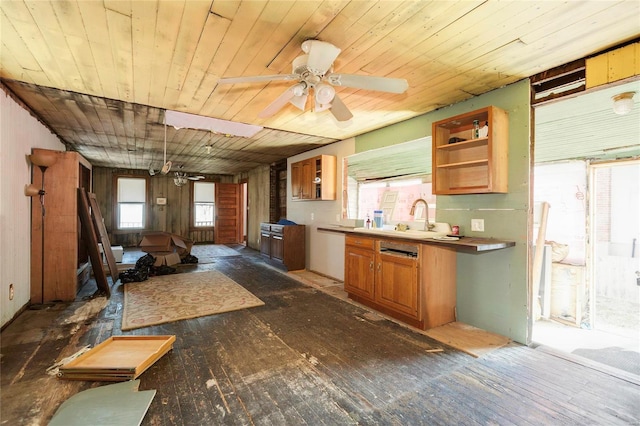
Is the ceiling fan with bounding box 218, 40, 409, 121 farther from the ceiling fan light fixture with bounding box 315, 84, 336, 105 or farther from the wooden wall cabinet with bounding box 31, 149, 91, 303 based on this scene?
the wooden wall cabinet with bounding box 31, 149, 91, 303

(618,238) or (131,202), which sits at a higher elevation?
(131,202)

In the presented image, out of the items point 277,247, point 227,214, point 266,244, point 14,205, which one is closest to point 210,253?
point 266,244

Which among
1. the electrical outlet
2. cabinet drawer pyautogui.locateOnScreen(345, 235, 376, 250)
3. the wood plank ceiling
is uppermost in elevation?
the wood plank ceiling

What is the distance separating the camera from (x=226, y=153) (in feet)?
21.1

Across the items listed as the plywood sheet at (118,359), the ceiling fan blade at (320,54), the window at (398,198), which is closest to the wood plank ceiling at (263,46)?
the ceiling fan blade at (320,54)

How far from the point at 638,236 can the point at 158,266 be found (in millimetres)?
8221

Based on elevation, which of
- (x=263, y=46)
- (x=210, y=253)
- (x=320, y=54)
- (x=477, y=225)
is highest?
(x=263, y=46)

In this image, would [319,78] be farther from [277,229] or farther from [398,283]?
[277,229]

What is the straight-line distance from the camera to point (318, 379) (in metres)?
2.13

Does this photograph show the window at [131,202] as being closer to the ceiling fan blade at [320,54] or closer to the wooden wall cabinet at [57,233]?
the wooden wall cabinet at [57,233]

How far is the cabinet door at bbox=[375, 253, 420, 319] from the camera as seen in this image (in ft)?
10.0

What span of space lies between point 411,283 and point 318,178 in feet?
9.17

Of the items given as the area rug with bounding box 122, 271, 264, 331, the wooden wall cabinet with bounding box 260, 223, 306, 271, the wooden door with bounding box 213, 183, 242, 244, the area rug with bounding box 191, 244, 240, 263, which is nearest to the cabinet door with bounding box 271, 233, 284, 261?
the wooden wall cabinet with bounding box 260, 223, 306, 271

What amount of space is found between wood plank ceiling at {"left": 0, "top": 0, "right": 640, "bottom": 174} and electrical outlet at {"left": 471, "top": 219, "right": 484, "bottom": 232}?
4.43 ft
